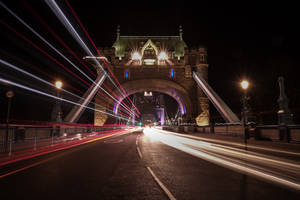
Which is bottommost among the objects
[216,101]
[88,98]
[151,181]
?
[151,181]

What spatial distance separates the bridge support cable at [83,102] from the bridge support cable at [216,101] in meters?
19.5

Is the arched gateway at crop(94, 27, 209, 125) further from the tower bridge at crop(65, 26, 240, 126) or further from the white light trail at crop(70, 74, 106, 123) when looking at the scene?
the white light trail at crop(70, 74, 106, 123)

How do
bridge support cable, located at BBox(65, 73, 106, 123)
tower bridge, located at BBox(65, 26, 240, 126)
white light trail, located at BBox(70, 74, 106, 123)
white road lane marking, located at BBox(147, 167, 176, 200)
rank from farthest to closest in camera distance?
1. tower bridge, located at BBox(65, 26, 240, 126)
2. white light trail, located at BBox(70, 74, 106, 123)
3. bridge support cable, located at BBox(65, 73, 106, 123)
4. white road lane marking, located at BBox(147, 167, 176, 200)

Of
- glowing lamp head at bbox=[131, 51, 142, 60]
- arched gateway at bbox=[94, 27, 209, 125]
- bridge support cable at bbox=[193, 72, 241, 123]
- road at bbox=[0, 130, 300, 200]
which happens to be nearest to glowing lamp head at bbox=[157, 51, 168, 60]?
arched gateway at bbox=[94, 27, 209, 125]

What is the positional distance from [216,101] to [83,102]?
959 inches

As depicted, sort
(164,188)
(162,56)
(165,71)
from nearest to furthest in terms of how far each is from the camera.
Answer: (164,188) < (165,71) < (162,56)

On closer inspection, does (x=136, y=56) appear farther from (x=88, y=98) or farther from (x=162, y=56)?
(x=88, y=98)

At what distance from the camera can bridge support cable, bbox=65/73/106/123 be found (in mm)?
34275

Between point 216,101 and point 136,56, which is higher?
point 136,56

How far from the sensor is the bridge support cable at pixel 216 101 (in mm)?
33838

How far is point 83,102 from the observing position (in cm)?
3697

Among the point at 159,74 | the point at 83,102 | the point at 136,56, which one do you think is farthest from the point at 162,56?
the point at 83,102

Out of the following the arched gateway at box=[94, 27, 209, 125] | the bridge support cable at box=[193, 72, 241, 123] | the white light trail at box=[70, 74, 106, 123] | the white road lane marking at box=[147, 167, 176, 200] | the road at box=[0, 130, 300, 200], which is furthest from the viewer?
the arched gateway at box=[94, 27, 209, 125]

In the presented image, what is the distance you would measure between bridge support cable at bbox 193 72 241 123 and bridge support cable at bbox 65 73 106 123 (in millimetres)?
19469
